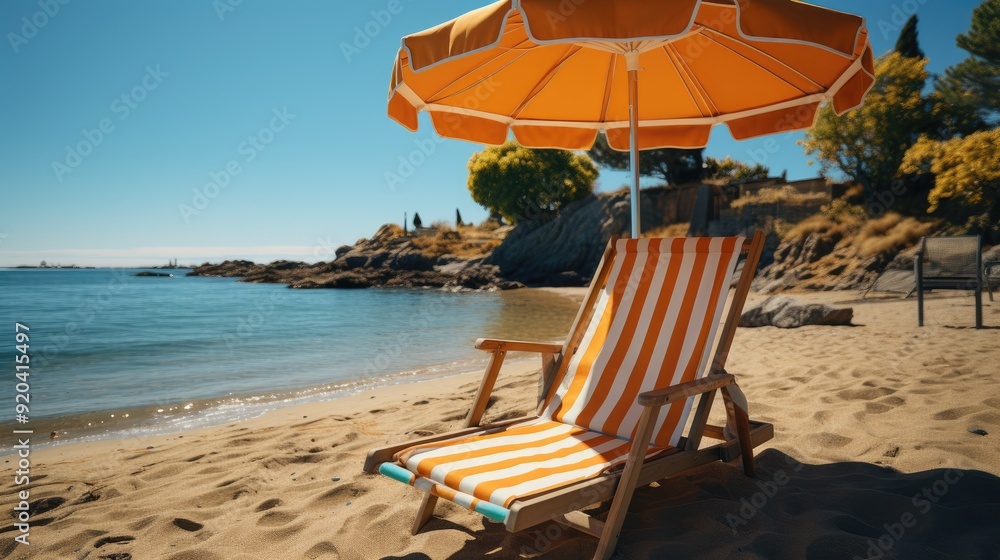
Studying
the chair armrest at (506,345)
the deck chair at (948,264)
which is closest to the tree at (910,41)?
the deck chair at (948,264)

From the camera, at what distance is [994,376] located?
12.8ft

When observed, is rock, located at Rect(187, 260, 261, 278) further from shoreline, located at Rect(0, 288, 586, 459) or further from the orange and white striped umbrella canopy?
the orange and white striped umbrella canopy

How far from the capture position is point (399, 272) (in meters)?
36.8

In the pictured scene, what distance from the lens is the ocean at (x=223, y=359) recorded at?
19.5 ft

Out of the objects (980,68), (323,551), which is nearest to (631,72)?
(323,551)

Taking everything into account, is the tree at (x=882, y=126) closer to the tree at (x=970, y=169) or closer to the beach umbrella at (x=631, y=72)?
the tree at (x=970, y=169)

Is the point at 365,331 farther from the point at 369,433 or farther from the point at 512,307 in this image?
the point at 369,433

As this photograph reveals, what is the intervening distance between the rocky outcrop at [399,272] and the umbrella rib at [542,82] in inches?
936

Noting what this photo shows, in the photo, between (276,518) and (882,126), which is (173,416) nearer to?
(276,518)

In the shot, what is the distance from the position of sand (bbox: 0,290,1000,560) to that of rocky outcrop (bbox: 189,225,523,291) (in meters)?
23.8

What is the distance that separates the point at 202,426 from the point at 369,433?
2.25 metres

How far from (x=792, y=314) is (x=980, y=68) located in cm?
1373

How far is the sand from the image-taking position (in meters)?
2.13

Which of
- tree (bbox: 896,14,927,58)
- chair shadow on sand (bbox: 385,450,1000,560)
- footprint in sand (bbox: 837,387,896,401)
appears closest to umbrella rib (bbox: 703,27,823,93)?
footprint in sand (bbox: 837,387,896,401)
